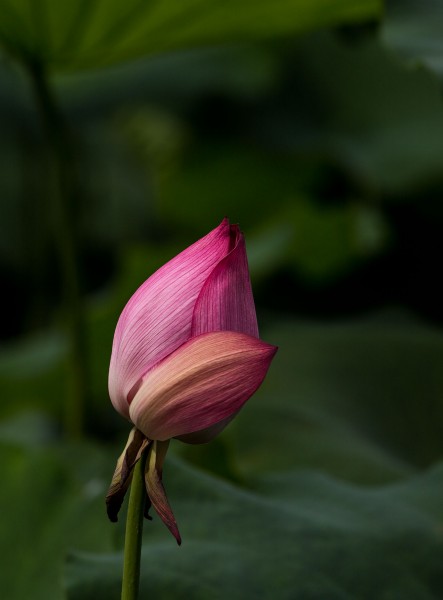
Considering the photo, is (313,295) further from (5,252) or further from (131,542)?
(131,542)

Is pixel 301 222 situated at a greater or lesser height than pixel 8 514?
greater

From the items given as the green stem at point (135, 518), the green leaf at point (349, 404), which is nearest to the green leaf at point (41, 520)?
the green leaf at point (349, 404)

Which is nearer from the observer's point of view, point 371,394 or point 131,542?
point 131,542

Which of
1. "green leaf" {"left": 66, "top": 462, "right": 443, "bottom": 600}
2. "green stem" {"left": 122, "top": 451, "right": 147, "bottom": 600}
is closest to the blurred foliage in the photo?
"green leaf" {"left": 66, "top": 462, "right": 443, "bottom": 600}

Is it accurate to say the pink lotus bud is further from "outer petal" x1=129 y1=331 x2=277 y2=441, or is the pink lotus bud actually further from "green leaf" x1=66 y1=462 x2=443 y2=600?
"green leaf" x1=66 y1=462 x2=443 y2=600

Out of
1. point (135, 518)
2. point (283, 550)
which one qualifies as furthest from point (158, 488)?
point (283, 550)

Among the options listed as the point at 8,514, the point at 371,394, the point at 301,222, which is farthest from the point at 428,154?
the point at 8,514

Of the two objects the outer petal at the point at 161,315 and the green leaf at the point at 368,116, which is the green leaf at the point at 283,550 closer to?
the outer petal at the point at 161,315
